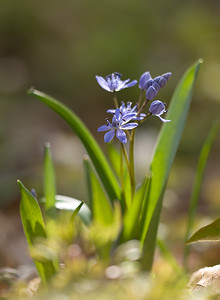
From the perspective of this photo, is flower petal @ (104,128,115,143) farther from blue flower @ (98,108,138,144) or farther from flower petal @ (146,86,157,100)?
flower petal @ (146,86,157,100)

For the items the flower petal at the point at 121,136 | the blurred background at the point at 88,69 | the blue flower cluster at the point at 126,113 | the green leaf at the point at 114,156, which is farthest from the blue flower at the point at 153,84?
the blurred background at the point at 88,69

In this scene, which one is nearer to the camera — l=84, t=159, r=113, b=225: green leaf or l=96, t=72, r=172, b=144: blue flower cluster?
l=96, t=72, r=172, b=144: blue flower cluster

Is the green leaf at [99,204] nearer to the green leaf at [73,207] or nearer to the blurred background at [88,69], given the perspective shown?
the green leaf at [73,207]

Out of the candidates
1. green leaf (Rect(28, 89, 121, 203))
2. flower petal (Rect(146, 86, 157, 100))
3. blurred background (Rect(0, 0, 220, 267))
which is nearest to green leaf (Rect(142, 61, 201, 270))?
green leaf (Rect(28, 89, 121, 203))

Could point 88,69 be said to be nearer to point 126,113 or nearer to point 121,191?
point 121,191

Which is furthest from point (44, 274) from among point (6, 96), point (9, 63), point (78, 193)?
point (9, 63)

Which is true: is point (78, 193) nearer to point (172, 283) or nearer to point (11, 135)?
point (11, 135)
